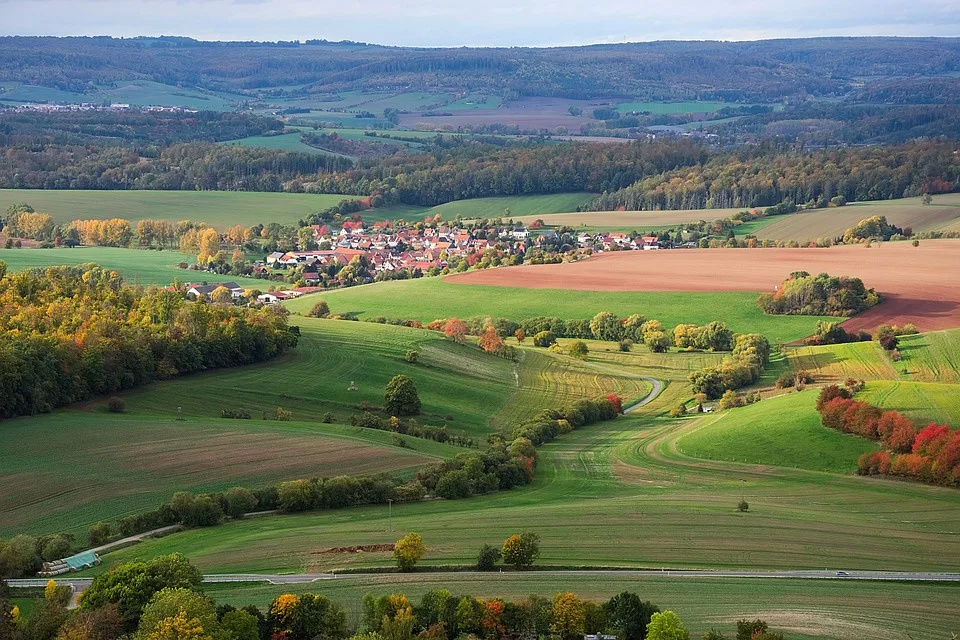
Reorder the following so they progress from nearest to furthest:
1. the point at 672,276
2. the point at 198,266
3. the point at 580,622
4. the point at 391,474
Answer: the point at 580,622, the point at 391,474, the point at 672,276, the point at 198,266

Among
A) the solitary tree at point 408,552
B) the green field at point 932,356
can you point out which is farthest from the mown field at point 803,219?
the solitary tree at point 408,552

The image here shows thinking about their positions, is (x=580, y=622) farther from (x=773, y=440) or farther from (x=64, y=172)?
(x=64, y=172)

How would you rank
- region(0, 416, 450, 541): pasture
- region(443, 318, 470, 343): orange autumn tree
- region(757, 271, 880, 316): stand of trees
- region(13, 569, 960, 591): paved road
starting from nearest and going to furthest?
region(13, 569, 960, 591): paved road → region(0, 416, 450, 541): pasture → region(443, 318, 470, 343): orange autumn tree → region(757, 271, 880, 316): stand of trees

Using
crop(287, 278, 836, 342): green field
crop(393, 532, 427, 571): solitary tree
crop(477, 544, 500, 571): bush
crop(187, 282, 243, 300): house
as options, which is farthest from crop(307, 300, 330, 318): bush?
crop(477, 544, 500, 571): bush

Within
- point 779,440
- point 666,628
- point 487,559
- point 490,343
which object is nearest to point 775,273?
point 490,343

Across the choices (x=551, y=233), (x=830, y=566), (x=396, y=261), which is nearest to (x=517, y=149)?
(x=551, y=233)

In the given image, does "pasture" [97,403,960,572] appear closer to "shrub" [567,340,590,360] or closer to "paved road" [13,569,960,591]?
"paved road" [13,569,960,591]
